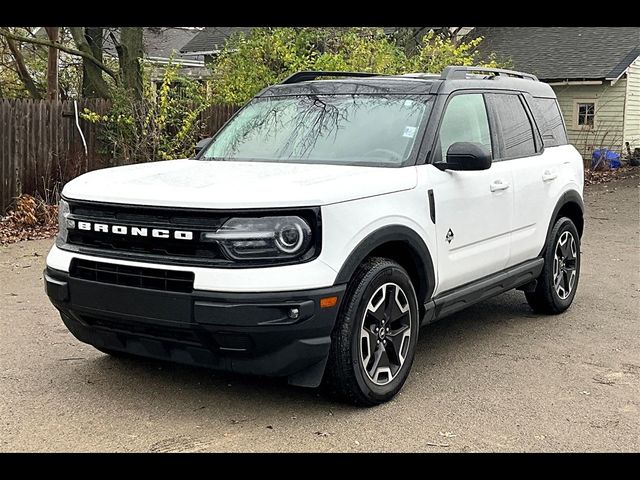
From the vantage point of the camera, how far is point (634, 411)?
15.3ft

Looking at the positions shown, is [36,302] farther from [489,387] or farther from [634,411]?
[634,411]

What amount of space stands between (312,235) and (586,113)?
2355 centimetres

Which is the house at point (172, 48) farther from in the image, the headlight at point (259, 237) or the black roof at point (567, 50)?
the headlight at point (259, 237)

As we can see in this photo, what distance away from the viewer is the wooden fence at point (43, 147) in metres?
12.0

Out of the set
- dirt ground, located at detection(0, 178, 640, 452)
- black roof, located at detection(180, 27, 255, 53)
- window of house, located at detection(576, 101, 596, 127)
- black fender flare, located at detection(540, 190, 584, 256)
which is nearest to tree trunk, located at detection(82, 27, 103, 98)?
black roof, located at detection(180, 27, 255, 53)

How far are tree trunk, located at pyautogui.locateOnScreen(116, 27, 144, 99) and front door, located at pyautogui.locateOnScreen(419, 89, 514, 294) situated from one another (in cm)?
1004

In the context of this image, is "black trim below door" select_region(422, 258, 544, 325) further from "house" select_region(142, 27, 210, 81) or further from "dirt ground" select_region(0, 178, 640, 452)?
"house" select_region(142, 27, 210, 81)

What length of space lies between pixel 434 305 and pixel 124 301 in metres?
1.97

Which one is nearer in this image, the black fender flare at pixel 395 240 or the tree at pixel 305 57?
the black fender flare at pixel 395 240

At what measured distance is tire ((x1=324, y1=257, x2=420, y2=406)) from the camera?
172 inches

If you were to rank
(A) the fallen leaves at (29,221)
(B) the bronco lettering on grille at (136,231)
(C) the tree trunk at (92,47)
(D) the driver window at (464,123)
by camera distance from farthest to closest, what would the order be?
(C) the tree trunk at (92,47) < (A) the fallen leaves at (29,221) < (D) the driver window at (464,123) < (B) the bronco lettering on grille at (136,231)

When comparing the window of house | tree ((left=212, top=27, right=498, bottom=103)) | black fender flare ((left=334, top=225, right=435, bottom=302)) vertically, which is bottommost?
black fender flare ((left=334, top=225, right=435, bottom=302))

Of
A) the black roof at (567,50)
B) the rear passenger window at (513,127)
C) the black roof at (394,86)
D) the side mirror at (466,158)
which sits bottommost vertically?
the side mirror at (466,158)

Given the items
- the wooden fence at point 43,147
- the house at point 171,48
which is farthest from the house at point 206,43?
Result: the wooden fence at point 43,147
